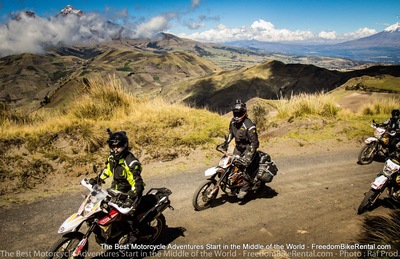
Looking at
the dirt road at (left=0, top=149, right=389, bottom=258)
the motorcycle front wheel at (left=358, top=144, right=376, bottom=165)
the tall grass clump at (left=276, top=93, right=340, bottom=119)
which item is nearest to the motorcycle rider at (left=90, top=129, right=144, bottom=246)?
the dirt road at (left=0, top=149, right=389, bottom=258)

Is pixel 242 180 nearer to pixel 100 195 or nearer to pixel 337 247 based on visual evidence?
pixel 337 247

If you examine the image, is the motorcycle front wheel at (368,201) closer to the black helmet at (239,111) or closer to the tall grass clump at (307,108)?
the black helmet at (239,111)

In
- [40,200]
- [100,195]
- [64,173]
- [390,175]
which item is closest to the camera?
[100,195]

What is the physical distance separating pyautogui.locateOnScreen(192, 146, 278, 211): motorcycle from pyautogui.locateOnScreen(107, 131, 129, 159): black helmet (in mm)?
2266

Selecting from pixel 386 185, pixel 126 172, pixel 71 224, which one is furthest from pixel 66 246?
pixel 386 185

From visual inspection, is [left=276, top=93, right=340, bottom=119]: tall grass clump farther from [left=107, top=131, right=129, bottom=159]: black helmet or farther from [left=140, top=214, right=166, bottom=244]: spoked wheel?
[left=107, top=131, right=129, bottom=159]: black helmet

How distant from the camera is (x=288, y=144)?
1102 cm

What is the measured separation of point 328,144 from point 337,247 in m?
7.61

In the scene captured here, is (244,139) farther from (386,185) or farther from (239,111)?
(386,185)

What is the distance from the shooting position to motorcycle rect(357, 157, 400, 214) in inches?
218

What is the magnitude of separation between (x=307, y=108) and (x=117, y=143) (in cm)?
1275

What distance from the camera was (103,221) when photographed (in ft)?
12.5

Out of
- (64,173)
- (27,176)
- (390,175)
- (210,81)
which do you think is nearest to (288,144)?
(390,175)

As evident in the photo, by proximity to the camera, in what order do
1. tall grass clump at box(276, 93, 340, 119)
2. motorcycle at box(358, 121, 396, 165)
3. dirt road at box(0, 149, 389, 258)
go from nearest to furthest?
dirt road at box(0, 149, 389, 258), motorcycle at box(358, 121, 396, 165), tall grass clump at box(276, 93, 340, 119)
